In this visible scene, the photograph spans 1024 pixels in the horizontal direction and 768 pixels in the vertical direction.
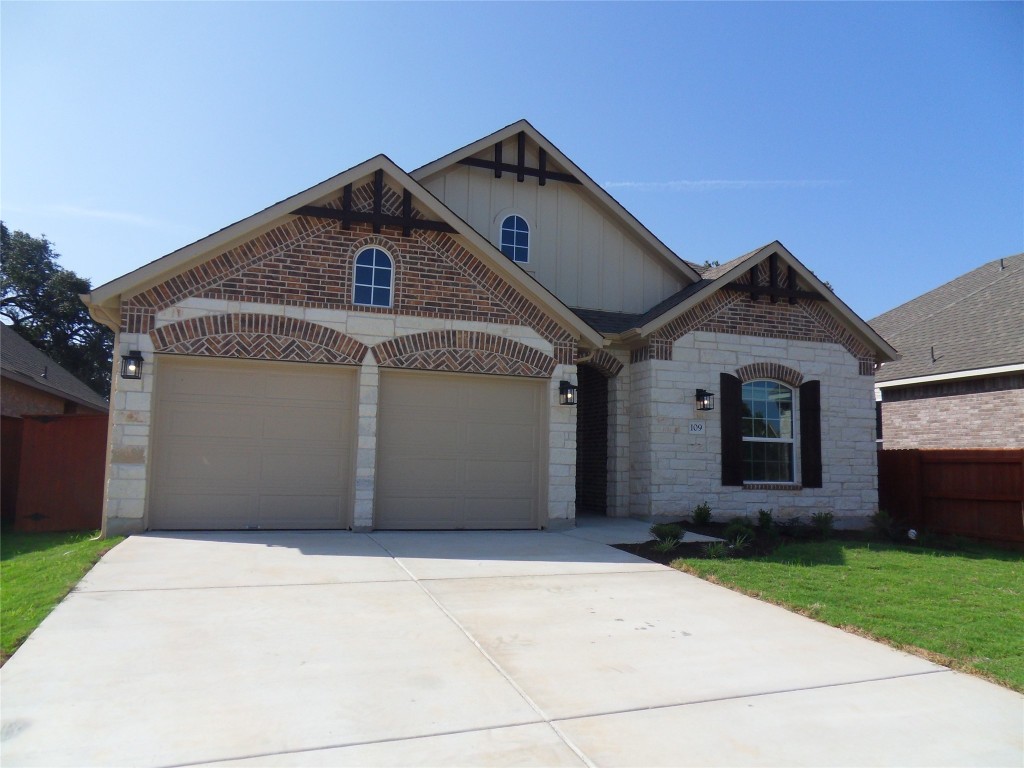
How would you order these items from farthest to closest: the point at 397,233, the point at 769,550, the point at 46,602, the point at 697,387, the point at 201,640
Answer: the point at 697,387
the point at 397,233
the point at 769,550
the point at 46,602
the point at 201,640

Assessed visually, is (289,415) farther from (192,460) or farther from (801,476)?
(801,476)

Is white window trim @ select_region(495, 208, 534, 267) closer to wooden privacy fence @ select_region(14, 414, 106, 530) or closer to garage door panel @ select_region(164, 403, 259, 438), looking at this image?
garage door panel @ select_region(164, 403, 259, 438)

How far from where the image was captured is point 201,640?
5582 millimetres

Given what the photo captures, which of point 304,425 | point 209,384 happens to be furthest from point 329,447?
point 209,384

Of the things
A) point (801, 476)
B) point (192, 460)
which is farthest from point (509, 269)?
point (801, 476)

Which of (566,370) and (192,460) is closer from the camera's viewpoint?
(192,460)

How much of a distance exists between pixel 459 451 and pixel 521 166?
6330 millimetres

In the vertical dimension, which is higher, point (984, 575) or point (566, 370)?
point (566, 370)

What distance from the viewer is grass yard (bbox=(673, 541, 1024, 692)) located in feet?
19.6

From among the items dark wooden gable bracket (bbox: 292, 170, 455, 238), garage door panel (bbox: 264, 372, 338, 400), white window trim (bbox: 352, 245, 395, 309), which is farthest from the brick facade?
garage door panel (bbox: 264, 372, 338, 400)

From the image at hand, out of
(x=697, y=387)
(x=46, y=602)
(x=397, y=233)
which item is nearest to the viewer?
(x=46, y=602)

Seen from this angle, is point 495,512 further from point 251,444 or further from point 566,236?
point 566,236

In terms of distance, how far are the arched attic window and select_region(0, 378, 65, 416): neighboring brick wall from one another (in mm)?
11840

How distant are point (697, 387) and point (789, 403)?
6.94 feet
